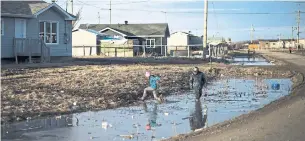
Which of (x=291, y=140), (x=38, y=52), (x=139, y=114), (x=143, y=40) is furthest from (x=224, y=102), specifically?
(x=143, y=40)

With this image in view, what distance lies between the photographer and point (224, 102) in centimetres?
1641

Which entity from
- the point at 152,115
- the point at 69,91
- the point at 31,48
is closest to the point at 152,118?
the point at 152,115

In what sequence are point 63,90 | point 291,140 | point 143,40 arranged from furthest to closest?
1. point 143,40
2. point 63,90
3. point 291,140

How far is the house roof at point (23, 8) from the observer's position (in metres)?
28.4

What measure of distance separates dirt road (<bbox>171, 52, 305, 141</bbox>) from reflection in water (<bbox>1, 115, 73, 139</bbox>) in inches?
122

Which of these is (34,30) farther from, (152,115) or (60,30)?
(152,115)

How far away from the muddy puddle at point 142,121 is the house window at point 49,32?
16.4m

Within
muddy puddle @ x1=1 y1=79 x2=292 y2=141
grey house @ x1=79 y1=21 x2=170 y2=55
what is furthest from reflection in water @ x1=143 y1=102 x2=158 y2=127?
grey house @ x1=79 y1=21 x2=170 y2=55

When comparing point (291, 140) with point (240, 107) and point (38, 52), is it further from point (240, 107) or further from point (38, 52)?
point (38, 52)

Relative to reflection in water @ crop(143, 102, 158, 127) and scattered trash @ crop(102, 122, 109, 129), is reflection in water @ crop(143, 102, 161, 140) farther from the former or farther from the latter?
scattered trash @ crop(102, 122, 109, 129)

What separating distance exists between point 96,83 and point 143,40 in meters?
52.3

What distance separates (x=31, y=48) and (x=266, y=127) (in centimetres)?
2127

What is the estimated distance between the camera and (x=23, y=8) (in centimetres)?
3009

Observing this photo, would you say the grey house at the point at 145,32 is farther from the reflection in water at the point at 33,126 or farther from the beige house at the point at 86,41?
the reflection in water at the point at 33,126
